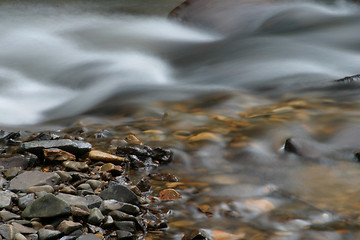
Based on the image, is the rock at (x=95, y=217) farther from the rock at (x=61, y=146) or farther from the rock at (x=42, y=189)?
the rock at (x=61, y=146)

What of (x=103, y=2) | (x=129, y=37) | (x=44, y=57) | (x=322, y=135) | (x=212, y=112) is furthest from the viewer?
(x=103, y=2)

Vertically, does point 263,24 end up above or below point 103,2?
below

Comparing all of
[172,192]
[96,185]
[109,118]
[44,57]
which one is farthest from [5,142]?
[44,57]

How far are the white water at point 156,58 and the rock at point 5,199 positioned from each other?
255 cm

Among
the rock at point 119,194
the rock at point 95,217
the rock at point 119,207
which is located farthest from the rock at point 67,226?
the rock at point 119,194

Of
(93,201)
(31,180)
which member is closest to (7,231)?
(93,201)

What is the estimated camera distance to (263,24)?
7.96 metres

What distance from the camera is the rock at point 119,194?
2506 millimetres

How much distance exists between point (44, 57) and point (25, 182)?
5250mm

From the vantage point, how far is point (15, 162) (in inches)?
124

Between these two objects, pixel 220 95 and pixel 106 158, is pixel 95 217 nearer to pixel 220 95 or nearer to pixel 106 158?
pixel 106 158

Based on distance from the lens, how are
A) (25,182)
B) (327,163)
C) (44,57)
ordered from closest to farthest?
(25,182) < (327,163) < (44,57)

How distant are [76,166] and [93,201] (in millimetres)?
668

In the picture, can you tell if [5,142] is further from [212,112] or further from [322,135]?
[322,135]
